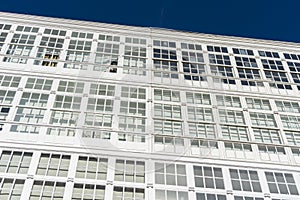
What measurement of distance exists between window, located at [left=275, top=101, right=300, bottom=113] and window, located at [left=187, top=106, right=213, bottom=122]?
5501mm

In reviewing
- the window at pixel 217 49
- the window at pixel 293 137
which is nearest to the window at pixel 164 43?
the window at pixel 217 49

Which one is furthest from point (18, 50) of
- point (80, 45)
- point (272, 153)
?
point (272, 153)

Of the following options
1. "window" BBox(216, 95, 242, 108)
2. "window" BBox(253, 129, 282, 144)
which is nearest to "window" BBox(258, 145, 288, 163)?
"window" BBox(253, 129, 282, 144)

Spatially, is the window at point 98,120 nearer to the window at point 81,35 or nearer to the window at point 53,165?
the window at point 53,165

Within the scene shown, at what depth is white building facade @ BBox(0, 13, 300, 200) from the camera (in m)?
19.4

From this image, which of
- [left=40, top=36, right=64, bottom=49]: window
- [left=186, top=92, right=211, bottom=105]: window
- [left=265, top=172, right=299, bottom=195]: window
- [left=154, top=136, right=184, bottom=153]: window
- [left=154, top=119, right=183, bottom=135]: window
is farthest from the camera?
[left=40, top=36, right=64, bottom=49]: window

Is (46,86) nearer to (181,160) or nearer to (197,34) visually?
(181,160)

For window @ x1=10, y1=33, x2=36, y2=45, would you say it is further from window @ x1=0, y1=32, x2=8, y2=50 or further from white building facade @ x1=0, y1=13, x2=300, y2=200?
window @ x1=0, y1=32, x2=8, y2=50

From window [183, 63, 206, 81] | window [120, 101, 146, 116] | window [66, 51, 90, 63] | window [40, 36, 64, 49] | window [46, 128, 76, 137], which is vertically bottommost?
window [46, 128, 76, 137]

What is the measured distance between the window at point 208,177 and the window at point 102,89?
7.93m

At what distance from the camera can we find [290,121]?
24328 mm

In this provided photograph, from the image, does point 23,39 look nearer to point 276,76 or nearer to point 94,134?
point 94,134

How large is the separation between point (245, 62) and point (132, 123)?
38.6ft

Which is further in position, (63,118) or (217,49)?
(217,49)
